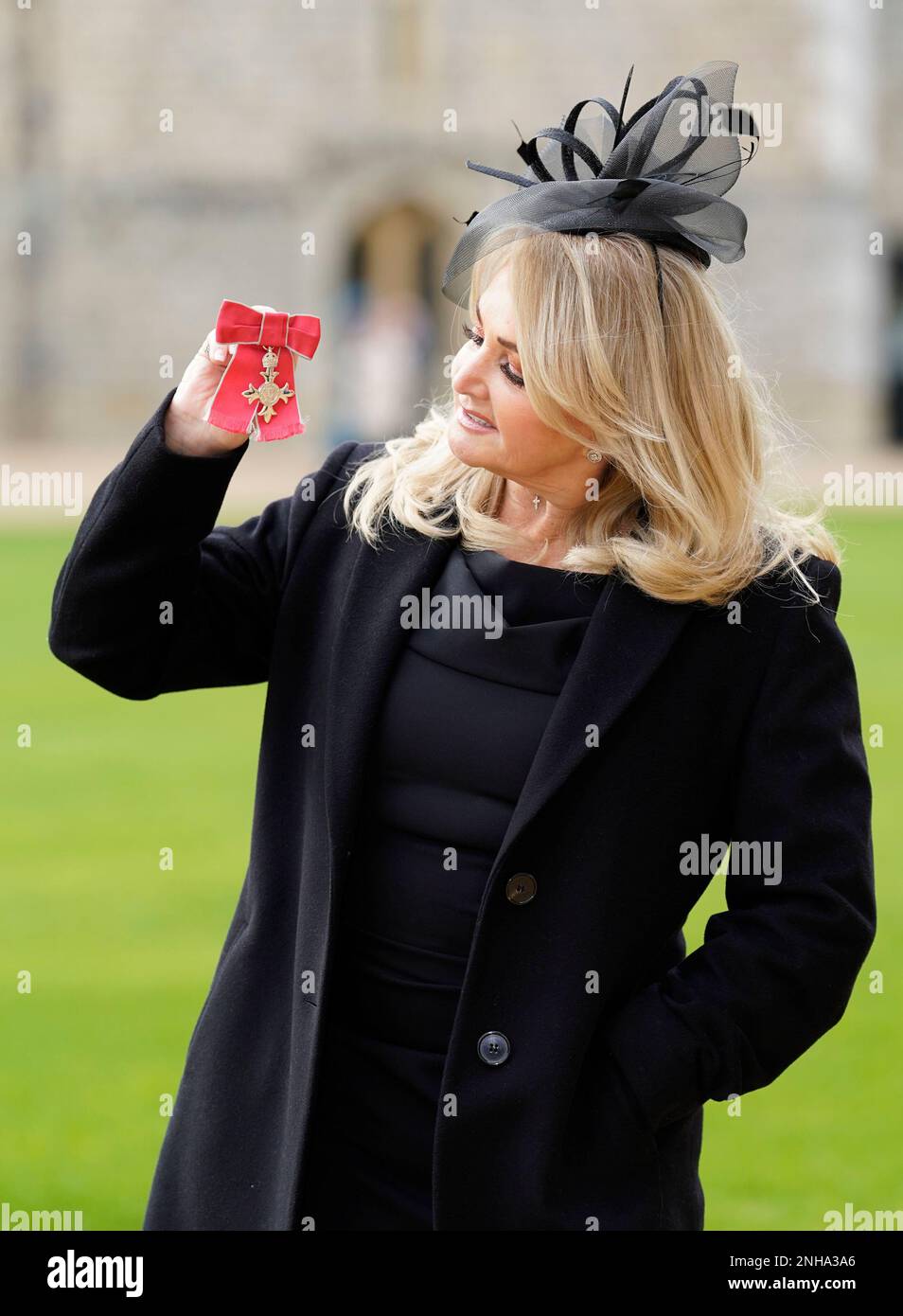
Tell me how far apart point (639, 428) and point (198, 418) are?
1.96 ft

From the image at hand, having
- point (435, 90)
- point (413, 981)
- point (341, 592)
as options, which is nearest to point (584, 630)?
point (341, 592)

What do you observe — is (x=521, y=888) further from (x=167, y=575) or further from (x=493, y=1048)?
(x=167, y=575)

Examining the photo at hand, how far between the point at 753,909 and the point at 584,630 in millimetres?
453

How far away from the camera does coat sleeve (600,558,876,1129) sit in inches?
97.7

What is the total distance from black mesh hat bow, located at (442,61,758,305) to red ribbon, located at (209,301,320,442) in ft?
0.96

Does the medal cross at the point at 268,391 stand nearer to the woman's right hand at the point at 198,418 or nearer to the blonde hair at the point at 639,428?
the woman's right hand at the point at 198,418

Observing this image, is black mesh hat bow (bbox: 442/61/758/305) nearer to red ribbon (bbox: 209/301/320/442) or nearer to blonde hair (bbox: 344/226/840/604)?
blonde hair (bbox: 344/226/840/604)

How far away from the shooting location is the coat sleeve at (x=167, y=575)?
248cm

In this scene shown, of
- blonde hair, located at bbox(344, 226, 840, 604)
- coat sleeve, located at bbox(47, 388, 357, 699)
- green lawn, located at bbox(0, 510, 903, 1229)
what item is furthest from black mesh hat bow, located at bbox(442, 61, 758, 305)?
green lawn, located at bbox(0, 510, 903, 1229)

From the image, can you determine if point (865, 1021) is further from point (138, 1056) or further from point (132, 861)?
point (132, 861)

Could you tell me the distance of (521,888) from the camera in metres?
2.42

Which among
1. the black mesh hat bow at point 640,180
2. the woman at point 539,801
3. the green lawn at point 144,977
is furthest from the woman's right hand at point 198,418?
the green lawn at point 144,977

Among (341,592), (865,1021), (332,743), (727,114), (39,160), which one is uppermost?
(39,160)

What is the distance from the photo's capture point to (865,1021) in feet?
18.7
